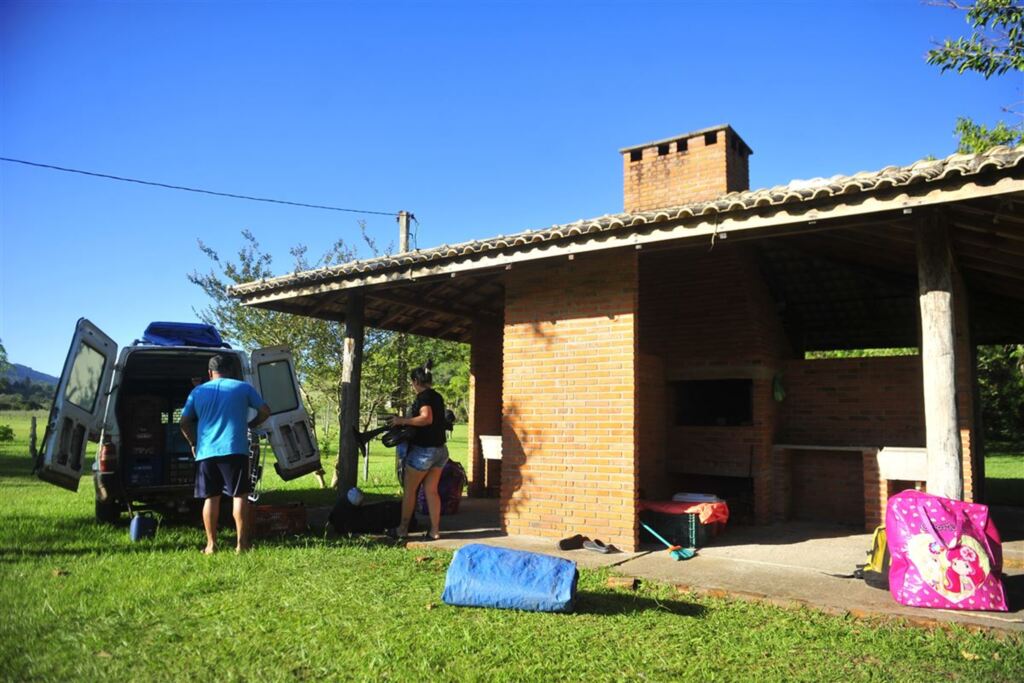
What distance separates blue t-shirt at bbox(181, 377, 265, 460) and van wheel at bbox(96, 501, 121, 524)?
243cm

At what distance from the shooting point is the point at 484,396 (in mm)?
11148

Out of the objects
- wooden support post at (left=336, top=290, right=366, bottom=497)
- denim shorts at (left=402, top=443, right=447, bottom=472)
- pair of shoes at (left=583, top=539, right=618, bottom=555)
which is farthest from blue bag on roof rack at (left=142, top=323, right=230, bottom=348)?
pair of shoes at (left=583, top=539, right=618, bottom=555)

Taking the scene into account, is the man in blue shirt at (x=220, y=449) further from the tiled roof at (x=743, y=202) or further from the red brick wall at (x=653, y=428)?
the red brick wall at (x=653, y=428)

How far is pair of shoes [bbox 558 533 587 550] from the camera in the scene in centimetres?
609

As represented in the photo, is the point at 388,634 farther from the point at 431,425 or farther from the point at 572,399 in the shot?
the point at 572,399

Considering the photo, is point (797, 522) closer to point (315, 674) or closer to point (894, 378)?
point (894, 378)

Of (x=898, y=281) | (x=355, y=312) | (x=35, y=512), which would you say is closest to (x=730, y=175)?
(x=898, y=281)

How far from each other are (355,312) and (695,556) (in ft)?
16.4

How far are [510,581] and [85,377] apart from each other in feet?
16.9

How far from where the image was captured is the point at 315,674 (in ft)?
10.3

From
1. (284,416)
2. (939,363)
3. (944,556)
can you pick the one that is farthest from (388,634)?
(284,416)

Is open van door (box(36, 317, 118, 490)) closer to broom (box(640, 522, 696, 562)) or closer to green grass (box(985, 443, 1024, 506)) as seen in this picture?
broom (box(640, 522, 696, 562))

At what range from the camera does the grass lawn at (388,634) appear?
321cm

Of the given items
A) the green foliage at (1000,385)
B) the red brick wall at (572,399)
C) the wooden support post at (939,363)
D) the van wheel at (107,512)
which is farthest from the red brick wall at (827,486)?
the green foliage at (1000,385)
